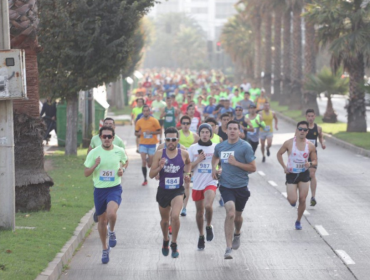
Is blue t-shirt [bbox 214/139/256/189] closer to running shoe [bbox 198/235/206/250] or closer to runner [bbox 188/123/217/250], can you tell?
runner [bbox 188/123/217/250]

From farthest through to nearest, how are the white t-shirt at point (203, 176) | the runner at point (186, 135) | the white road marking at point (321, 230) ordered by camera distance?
the runner at point (186, 135)
the white road marking at point (321, 230)
the white t-shirt at point (203, 176)

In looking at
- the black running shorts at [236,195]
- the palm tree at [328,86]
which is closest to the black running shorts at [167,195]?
the black running shorts at [236,195]

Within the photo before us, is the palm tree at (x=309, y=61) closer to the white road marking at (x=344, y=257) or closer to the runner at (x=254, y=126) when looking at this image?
the runner at (x=254, y=126)

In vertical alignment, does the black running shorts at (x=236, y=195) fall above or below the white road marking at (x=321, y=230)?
above

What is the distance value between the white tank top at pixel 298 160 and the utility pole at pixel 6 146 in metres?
4.62

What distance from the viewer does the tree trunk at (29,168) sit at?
14.3 m

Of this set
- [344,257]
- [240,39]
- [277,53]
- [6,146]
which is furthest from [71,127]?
[240,39]

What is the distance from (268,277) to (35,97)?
6291 millimetres

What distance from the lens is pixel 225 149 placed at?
1180 cm

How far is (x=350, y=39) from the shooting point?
3222cm

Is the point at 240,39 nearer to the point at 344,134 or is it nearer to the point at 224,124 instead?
the point at 344,134

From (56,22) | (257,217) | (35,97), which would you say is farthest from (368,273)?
(56,22)

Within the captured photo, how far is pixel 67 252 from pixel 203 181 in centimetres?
252

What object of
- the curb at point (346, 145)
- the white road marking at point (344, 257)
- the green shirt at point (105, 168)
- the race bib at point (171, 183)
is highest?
the green shirt at point (105, 168)
